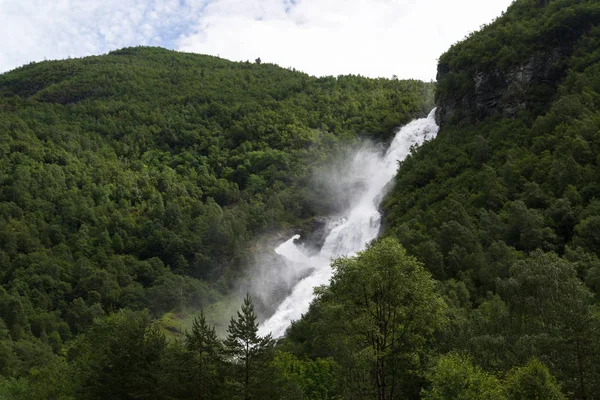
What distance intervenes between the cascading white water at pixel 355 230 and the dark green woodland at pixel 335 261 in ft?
24.7

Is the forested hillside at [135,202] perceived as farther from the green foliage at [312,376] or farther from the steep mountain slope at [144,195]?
the green foliage at [312,376]

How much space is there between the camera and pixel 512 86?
351ft

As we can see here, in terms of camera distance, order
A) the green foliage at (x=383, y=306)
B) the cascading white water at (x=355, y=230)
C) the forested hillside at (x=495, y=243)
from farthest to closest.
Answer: the cascading white water at (x=355, y=230)
the forested hillside at (x=495, y=243)
the green foliage at (x=383, y=306)

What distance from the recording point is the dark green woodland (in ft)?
118

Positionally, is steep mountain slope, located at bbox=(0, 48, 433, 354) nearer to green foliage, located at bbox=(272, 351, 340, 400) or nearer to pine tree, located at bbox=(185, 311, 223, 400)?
green foliage, located at bbox=(272, 351, 340, 400)

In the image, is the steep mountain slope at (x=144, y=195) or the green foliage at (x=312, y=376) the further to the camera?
the steep mountain slope at (x=144, y=195)

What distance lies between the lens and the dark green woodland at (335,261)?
36.0 meters

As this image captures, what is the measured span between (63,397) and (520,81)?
9167 centimetres

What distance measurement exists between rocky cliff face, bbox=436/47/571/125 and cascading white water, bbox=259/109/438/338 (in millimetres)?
23649

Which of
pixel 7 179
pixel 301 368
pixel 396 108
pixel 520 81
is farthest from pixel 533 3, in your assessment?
pixel 7 179

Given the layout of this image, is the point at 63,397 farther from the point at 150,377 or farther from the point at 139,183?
the point at 139,183

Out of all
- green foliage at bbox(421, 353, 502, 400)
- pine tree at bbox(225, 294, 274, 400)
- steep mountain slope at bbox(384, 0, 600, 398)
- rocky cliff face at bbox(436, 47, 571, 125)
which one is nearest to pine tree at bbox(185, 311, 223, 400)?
pine tree at bbox(225, 294, 274, 400)

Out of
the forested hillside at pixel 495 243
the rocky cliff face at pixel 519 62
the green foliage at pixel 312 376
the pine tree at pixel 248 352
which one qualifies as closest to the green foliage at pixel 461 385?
the forested hillside at pixel 495 243

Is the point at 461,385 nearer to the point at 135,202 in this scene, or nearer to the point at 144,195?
the point at 135,202
